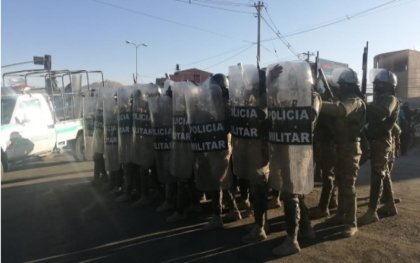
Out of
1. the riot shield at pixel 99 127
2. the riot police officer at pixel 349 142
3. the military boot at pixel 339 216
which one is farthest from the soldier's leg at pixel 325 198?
the riot shield at pixel 99 127

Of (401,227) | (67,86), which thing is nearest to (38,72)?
(67,86)

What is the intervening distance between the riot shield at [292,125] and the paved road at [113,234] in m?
0.89

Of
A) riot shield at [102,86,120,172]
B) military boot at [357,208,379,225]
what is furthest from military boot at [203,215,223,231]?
riot shield at [102,86,120,172]

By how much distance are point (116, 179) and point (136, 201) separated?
1.02 metres

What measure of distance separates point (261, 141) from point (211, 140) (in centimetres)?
75

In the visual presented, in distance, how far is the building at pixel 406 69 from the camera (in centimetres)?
4409

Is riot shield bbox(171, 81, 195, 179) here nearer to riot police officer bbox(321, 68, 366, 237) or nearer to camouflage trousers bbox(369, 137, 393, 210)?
riot police officer bbox(321, 68, 366, 237)

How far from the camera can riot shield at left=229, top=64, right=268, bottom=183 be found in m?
5.77

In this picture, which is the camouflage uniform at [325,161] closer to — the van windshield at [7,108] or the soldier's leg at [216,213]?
the soldier's leg at [216,213]

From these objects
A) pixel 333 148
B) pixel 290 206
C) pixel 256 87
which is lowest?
pixel 290 206

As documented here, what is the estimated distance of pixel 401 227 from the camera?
6.25 metres

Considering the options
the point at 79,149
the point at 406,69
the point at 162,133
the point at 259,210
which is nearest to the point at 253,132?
the point at 259,210

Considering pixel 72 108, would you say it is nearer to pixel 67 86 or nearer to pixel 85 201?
pixel 67 86

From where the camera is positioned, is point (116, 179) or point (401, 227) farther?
point (116, 179)
